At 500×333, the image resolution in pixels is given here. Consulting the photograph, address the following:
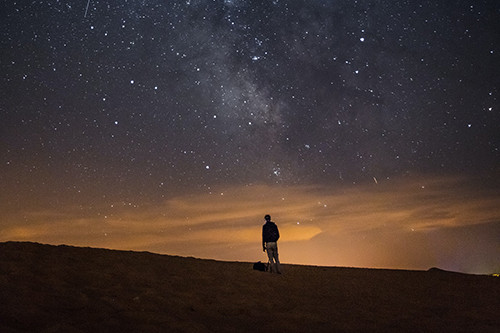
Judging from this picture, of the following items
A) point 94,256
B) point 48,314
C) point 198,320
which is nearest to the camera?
point 48,314

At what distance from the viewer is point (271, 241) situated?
12.9m

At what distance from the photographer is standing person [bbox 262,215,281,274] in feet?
42.2

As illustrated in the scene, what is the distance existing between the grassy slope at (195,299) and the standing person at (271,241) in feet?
2.62

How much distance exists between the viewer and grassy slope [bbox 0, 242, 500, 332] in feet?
19.7

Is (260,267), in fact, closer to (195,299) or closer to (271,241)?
(271,241)

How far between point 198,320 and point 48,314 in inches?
87.3

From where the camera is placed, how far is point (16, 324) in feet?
17.0

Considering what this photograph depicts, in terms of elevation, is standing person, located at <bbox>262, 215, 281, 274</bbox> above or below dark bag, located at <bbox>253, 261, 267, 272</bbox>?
above

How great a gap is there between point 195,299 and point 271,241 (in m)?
5.32

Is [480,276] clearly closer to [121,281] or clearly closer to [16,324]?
[121,281]

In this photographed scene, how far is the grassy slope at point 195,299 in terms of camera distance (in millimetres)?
6000

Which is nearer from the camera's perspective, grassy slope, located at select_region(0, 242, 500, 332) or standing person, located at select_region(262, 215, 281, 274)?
grassy slope, located at select_region(0, 242, 500, 332)

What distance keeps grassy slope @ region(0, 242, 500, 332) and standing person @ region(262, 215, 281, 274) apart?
2.62ft

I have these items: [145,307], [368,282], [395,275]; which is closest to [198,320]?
[145,307]
